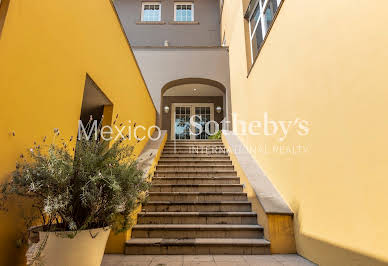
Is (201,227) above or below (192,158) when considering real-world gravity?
below

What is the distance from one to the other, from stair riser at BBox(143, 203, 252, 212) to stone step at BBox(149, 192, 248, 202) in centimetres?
23

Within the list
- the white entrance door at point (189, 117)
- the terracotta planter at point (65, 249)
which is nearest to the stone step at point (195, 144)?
the white entrance door at point (189, 117)

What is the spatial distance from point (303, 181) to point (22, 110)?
9.30 feet

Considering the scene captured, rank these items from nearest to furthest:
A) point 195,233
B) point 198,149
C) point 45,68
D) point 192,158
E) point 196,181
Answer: point 45,68
point 195,233
point 196,181
point 192,158
point 198,149

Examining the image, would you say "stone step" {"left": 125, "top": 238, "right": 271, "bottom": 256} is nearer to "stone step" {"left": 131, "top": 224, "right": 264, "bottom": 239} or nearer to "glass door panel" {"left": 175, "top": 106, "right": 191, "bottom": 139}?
"stone step" {"left": 131, "top": 224, "right": 264, "bottom": 239}

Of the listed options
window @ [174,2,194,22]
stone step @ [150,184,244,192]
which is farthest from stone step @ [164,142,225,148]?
window @ [174,2,194,22]

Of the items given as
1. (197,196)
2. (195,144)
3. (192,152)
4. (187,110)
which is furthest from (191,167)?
(187,110)

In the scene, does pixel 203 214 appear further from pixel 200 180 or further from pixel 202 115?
pixel 202 115

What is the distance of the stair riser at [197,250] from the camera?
2730 mm

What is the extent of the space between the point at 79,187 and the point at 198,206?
231 centimetres

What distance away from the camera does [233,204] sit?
3.58 m

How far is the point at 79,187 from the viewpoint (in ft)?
5.14

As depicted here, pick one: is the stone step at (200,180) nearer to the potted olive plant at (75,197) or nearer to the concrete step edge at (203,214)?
the concrete step edge at (203,214)

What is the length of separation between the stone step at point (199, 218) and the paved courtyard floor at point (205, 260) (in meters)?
0.63
